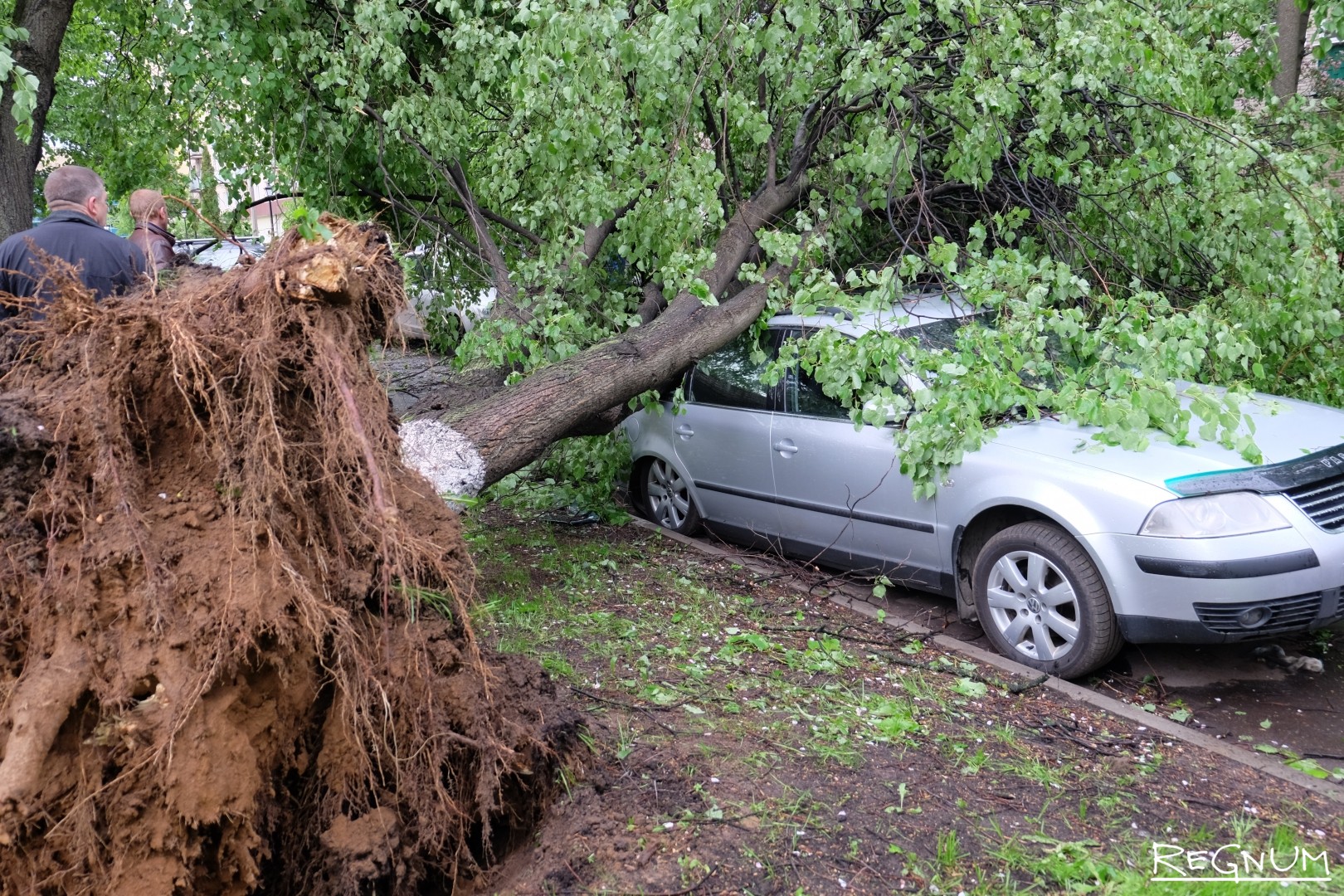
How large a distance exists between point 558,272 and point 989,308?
2.71 m

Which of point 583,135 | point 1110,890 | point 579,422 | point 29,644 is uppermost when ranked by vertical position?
point 583,135

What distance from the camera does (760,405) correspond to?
6.46 metres

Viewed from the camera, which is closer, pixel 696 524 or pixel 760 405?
pixel 760 405

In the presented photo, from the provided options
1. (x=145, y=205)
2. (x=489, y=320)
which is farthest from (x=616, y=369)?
(x=145, y=205)

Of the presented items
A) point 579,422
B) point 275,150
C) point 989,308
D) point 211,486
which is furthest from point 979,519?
point 275,150

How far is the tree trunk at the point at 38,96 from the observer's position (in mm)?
6148

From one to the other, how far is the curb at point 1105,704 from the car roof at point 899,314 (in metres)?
1.62

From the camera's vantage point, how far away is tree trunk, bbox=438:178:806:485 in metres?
5.43

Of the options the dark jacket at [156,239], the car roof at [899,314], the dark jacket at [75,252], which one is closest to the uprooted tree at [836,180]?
the car roof at [899,314]

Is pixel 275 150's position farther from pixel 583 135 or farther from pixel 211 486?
pixel 211 486

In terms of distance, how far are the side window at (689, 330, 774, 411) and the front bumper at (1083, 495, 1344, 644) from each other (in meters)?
2.61

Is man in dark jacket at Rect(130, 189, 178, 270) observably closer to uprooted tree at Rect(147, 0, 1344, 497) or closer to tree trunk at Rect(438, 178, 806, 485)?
uprooted tree at Rect(147, 0, 1344, 497)

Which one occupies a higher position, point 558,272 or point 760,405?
point 558,272

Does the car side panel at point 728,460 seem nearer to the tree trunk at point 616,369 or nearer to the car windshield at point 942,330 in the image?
the tree trunk at point 616,369
